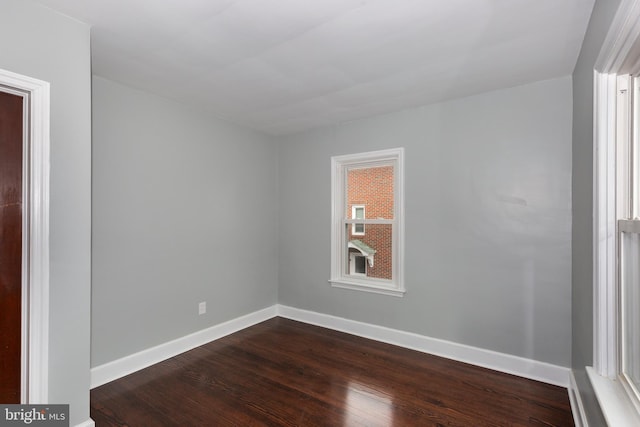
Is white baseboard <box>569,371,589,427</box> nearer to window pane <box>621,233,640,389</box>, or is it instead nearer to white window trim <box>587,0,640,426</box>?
white window trim <box>587,0,640,426</box>

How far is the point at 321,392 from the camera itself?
237 cm

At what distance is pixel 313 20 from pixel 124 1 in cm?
96

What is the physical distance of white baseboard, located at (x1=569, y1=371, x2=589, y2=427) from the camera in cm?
185

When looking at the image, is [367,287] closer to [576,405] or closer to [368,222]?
[368,222]

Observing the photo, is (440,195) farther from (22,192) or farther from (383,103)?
(22,192)

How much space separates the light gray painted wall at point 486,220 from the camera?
2.50 m

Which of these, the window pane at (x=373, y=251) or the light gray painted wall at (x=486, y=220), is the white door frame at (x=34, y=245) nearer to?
the light gray painted wall at (x=486, y=220)

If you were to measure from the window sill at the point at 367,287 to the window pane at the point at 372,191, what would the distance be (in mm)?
738

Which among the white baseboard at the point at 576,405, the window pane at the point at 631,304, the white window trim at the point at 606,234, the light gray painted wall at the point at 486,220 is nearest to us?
the window pane at the point at 631,304

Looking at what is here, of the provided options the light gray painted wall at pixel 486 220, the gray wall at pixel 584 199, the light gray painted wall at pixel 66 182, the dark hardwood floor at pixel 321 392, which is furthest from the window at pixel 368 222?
the light gray painted wall at pixel 66 182

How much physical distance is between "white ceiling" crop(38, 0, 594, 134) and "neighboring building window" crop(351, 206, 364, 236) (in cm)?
121

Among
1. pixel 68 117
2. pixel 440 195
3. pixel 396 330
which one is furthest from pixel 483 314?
pixel 68 117

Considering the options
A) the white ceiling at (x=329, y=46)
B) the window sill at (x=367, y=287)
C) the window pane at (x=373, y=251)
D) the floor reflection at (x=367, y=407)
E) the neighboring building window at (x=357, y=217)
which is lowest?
the floor reflection at (x=367, y=407)

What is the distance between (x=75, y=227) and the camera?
1.79m
